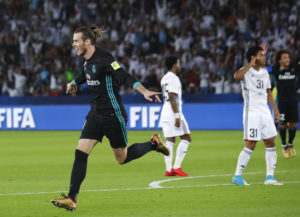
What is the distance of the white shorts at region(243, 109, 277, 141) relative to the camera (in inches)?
390

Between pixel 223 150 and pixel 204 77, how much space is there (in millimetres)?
9772

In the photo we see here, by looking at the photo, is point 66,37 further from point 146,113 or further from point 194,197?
point 194,197

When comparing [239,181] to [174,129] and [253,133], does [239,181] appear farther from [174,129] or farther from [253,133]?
[174,129]

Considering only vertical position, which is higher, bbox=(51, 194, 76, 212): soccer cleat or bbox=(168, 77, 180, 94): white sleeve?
bbox=(168, 77, 180, 94): white sleeve

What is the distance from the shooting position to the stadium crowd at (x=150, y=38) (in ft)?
86.7

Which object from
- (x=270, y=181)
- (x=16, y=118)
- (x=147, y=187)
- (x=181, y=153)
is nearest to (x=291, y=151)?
(x=181, y=153)

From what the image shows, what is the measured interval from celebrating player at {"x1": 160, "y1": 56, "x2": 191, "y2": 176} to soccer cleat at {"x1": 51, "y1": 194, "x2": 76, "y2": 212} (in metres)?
4.09

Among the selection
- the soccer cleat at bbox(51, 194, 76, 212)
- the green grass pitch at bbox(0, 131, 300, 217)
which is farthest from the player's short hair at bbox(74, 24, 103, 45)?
the green grass pitch at bbox(0, 131, 300, 217)

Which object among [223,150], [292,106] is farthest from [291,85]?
[223,150]

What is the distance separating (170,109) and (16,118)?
1435 centimetres

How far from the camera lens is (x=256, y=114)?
999 cm

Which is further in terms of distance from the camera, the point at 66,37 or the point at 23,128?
the point at 66,37

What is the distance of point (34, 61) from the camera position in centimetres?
2909

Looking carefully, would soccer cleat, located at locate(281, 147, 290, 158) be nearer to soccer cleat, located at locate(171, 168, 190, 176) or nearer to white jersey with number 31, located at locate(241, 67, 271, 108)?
soccer cleat, located at locate(171, 168, 190, 176)
